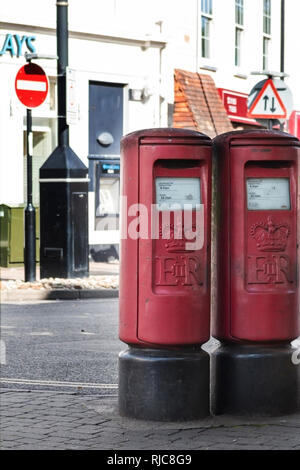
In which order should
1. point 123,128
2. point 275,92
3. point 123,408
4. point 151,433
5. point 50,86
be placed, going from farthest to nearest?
point 123,128 < point 50,86 < point 275,92 < point 123,408 < point 151,433

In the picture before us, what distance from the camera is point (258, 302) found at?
603 centimetres

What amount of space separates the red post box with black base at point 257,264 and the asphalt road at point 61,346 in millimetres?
1410

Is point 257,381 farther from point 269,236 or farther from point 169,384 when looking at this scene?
point 269,236

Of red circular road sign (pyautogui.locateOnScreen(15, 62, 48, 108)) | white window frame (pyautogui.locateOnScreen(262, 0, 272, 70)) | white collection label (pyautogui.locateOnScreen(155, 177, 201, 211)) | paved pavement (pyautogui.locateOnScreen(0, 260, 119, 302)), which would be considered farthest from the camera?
red circular road sign (pyautogui.locateOnScreen(15, 62, 48, 108))

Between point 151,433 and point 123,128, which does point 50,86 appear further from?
point 151,433

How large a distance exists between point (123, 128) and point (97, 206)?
1.58m

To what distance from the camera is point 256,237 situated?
602 cm

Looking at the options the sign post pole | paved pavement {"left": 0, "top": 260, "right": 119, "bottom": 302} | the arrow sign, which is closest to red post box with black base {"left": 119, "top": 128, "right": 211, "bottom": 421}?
paved pavement {"left": 0, "top": 260, "right": 119, "bottom": 302}

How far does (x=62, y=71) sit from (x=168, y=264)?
9827mm

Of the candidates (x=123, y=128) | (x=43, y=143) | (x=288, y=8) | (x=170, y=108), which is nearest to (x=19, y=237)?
(x=43, y=143)

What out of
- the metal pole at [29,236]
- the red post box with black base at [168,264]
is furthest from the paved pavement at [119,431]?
the metal pole at [29,236]

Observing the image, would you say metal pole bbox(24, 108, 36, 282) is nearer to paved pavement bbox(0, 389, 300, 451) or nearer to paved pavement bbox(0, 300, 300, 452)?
paved pavement bbox(0, 300, 300, 452)

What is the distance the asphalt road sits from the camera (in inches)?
305

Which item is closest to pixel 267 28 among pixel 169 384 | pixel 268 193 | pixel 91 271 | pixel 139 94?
pixel 268 193
